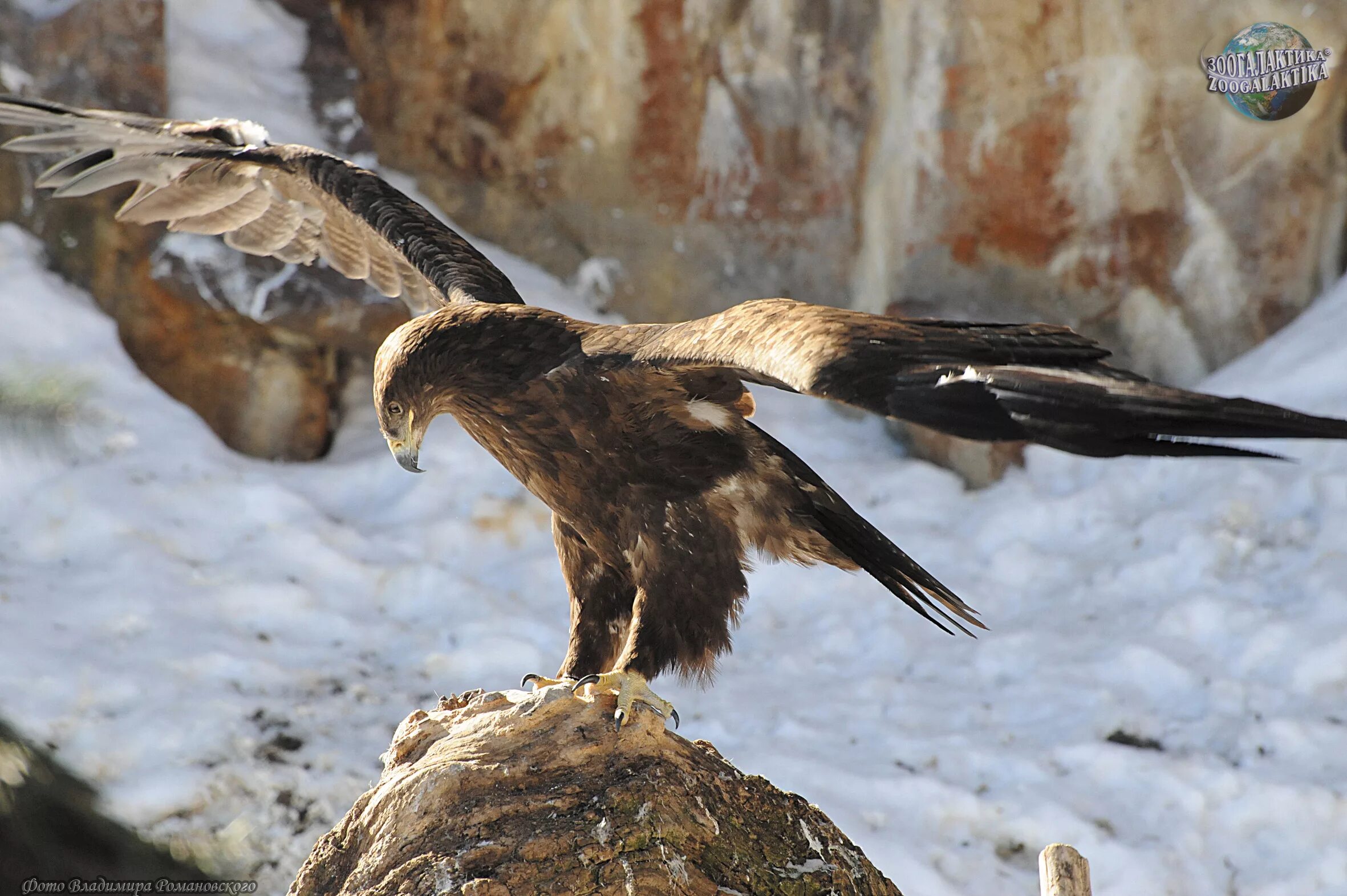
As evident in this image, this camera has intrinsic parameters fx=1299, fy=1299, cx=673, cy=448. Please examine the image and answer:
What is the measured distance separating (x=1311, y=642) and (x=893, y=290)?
2.98m

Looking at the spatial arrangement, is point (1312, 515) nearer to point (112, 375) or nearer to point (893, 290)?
point (893, 290)

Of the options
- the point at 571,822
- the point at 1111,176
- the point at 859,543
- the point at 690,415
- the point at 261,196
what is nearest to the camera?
the point at 571,822

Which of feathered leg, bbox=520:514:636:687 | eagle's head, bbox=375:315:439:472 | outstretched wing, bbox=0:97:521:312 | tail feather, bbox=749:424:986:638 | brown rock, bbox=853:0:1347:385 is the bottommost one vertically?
feathered leg, bbox=520:514:636:687

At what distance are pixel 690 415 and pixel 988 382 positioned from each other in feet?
3.26

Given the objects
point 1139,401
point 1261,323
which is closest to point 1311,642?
point 1261,323

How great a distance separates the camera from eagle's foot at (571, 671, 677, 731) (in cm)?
300

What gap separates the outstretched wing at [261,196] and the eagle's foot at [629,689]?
133 cm

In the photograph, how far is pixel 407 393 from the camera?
3115 millimetres

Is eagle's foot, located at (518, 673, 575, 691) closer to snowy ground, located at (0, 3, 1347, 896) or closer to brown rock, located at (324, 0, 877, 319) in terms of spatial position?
snowy ground, located at (0, 3, 1347, 896)

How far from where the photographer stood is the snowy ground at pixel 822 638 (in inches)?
178

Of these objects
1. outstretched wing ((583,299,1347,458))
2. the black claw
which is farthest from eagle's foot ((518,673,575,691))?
outstretched wing ((583,299,1347,458))

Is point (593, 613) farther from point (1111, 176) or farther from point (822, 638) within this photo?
point (1111, 176)

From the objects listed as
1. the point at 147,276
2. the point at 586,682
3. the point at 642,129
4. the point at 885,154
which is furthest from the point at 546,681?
the point at 642,129

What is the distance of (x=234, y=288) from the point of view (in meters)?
6.55
